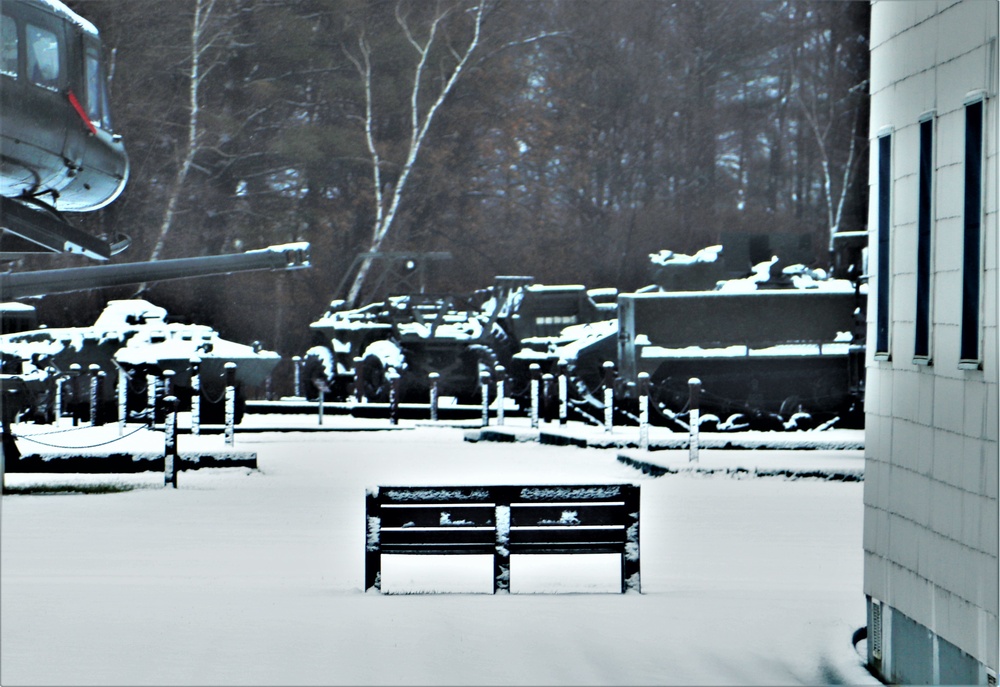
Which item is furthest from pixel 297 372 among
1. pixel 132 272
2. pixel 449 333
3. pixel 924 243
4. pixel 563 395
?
pixel 924 243

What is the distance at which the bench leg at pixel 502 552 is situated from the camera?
595cm

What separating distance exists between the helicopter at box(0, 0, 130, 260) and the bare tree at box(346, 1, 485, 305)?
7.32 m

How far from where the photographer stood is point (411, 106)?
740 inches

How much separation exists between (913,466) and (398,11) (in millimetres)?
14470

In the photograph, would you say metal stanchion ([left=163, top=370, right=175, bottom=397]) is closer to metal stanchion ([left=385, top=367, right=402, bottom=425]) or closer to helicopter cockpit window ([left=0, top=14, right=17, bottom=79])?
metal stanchion ([left=385, top=367, right=402, bottom=425])

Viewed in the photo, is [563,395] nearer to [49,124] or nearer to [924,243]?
[49,124]

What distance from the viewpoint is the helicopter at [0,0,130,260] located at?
9961mm

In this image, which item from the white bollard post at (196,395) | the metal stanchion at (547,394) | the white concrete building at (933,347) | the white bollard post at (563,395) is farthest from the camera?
the metal stanchion at (547,394)

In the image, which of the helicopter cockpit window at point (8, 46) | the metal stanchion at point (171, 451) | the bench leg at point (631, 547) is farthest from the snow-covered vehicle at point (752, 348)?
the bench leg at point (631, 547)

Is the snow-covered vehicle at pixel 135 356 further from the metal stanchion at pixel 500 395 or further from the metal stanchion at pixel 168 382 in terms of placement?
the metal stanchion at pixel 500 395

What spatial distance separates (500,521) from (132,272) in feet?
25.1

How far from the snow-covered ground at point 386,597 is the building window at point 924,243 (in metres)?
1.10

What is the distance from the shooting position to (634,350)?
1541 centimetres

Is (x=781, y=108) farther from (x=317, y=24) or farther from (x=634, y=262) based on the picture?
(x=317, y=24)
